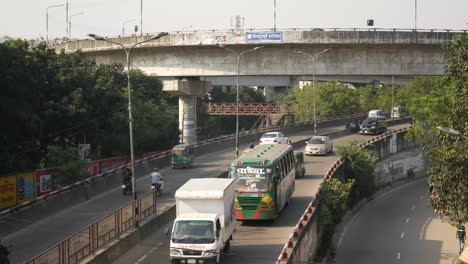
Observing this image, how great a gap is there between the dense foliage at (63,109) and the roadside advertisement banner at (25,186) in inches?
241

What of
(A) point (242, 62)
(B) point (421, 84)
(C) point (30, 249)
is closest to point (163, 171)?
(A) point (242, 62)

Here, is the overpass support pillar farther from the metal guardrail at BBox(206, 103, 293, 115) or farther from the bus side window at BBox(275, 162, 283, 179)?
the metal guardrail at BBox(206, 103, 293, 115)

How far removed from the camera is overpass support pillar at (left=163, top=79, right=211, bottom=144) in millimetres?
59656

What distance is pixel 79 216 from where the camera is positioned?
32531 millimetres

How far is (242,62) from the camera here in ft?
183

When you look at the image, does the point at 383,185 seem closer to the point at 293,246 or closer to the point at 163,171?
the point at 163,171

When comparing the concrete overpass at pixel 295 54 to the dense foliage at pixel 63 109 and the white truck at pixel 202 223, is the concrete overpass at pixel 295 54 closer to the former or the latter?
the dense foliage at pixel 63 109

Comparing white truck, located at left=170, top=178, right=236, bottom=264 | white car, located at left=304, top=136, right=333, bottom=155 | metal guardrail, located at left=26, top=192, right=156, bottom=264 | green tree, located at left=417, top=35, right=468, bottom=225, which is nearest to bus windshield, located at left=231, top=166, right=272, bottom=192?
white truck, located at left=170, top=178, right=236, bottom=264

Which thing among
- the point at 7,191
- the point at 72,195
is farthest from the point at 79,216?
the point at 7,191

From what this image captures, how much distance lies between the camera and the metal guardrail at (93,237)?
2083 cm

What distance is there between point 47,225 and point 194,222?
1106 centimetres

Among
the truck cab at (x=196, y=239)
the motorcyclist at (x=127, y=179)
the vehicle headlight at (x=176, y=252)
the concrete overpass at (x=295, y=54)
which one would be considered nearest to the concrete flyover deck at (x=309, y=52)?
the concrete overpass at (x=295, y=54)

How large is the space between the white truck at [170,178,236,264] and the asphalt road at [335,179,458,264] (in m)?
13.6

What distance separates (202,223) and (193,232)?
0.45m
